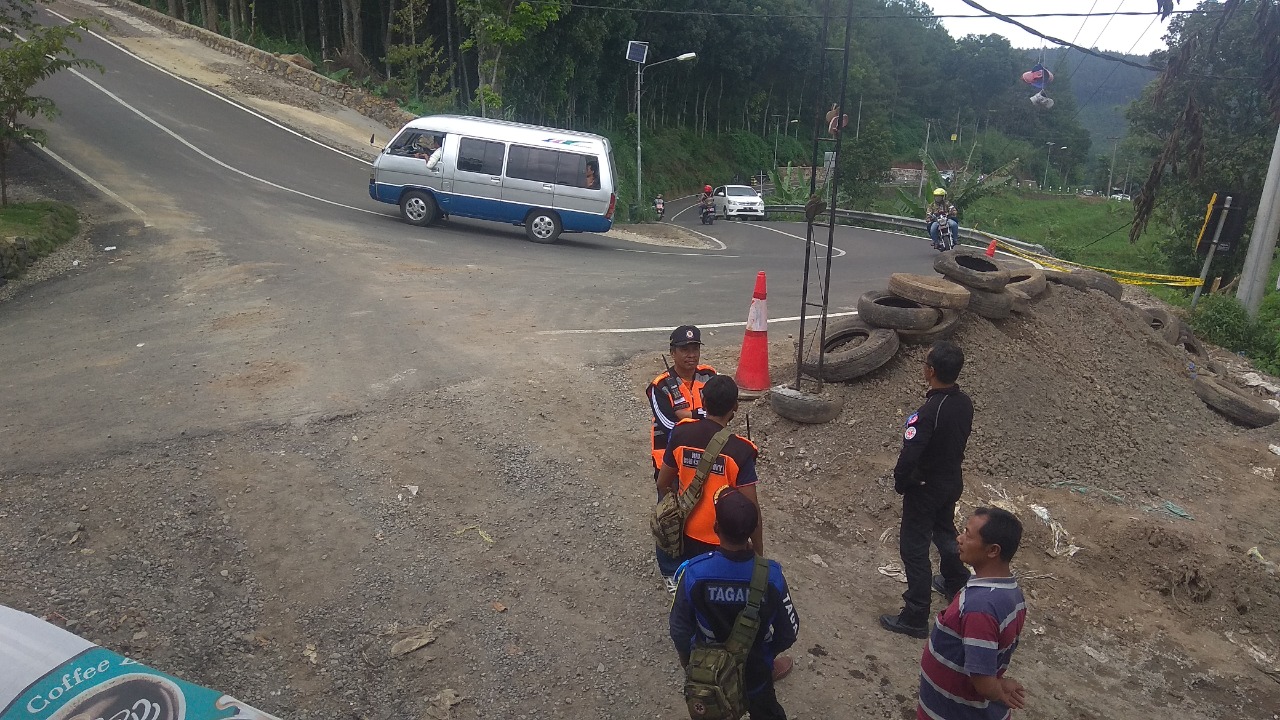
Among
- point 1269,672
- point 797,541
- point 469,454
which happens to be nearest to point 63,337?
point 469,454

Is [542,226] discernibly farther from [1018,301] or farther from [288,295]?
[1018,301]

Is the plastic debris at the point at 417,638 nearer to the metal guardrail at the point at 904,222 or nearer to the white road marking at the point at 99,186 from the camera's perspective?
the white road marking at the point at 99,186

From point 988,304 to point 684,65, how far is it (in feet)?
163

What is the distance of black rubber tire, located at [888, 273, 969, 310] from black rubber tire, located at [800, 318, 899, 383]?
39cm

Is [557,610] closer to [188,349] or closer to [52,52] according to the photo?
[188,349]

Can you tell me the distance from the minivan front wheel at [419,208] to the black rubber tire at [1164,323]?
1276cm

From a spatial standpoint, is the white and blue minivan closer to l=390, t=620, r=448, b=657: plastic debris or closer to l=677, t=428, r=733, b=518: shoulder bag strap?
l=390, t=620, r=448, b=657: plastic debris

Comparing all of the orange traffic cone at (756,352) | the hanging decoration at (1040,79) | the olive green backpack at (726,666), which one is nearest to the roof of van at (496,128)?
the hanging decoration at (1040,79)

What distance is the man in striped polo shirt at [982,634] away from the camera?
9.58 ft

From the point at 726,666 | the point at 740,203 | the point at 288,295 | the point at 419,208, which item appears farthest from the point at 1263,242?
the point at 740,203

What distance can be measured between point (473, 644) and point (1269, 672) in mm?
Result: 4649

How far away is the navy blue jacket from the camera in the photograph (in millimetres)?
3096

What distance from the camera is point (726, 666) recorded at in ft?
10.1

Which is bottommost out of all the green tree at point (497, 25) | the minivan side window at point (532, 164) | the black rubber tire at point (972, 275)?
the black rubber tire at point (972, 275)
